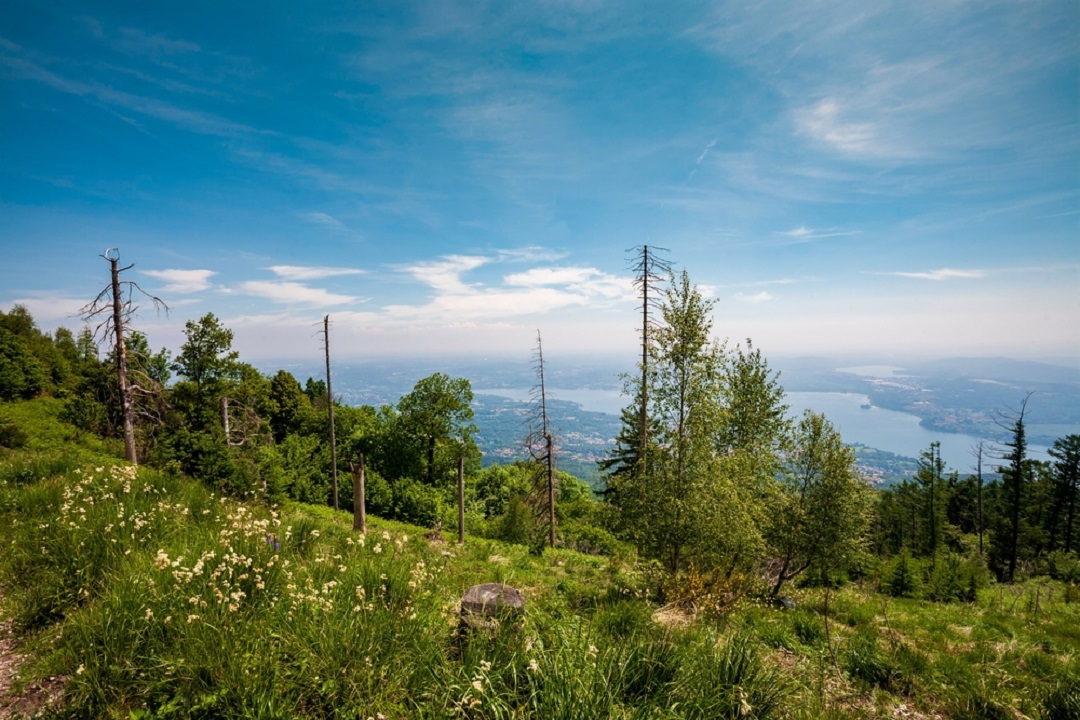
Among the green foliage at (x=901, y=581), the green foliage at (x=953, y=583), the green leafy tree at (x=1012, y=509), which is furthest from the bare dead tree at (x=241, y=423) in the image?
the green leafy tree at (x=1012, y=509)

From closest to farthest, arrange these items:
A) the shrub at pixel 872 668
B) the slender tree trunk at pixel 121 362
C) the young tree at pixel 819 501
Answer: the shrub at pixel 872 668
the slender tree trunk at pixel 121 362
the young tree at pixel 819 501

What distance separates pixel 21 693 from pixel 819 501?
2182 centimetres

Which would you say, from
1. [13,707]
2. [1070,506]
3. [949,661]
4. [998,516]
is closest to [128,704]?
[13,707]

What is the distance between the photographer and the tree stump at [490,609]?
14.7 ft

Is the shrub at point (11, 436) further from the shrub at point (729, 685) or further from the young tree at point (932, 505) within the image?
the young tree at point (932, 505)

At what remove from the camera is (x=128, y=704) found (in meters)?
3.48

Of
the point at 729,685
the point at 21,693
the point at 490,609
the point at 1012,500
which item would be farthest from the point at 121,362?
the point at 1012,500

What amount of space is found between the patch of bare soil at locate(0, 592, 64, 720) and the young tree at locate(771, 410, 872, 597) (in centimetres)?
1996

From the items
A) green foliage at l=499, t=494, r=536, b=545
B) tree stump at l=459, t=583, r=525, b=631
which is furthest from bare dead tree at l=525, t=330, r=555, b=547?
tree stump at l=459, t=583, r=525, b=631

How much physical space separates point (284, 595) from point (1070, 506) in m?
66.1

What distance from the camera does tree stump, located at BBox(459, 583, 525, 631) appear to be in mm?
4477

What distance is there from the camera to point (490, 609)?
15.4 feet

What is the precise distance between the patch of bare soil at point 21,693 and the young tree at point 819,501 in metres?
20.0

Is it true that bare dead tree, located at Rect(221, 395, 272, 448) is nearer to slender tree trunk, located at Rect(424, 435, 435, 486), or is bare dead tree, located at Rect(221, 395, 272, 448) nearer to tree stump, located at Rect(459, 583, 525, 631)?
slender tree trunk, located at Rect(424, 435, 435, 486)
